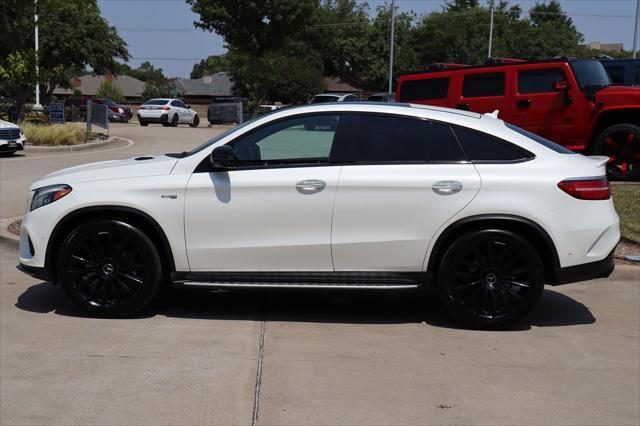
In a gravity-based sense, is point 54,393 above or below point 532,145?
below

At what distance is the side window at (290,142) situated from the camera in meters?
5.43

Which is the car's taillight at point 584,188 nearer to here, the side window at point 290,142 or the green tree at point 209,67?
the side window at point 290,142

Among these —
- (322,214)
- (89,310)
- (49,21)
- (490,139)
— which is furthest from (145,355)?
(49,21)

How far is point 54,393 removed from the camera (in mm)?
4160

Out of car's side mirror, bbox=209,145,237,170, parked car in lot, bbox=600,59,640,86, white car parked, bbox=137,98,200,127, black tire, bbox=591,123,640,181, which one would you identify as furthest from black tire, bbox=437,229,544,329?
white car parked, bbox=137,98,200,127

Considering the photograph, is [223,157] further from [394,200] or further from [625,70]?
[625,70]

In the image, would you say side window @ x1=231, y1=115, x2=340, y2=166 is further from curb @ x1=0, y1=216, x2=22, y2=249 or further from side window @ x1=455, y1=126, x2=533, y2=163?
curb @ x1=0, y1=216, x2=22, y2=249

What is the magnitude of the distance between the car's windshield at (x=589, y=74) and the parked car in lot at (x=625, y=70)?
4.90m

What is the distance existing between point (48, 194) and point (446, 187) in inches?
124

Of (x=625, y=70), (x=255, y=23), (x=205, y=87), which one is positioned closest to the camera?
(x=625, y=70)

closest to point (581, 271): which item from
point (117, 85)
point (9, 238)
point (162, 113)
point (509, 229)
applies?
point (509, 229)

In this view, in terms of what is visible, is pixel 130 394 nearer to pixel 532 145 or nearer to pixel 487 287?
pixel 487 287

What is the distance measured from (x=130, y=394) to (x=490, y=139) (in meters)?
3.24

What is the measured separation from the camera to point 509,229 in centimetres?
527
